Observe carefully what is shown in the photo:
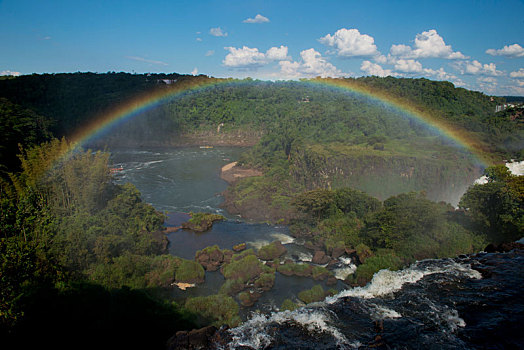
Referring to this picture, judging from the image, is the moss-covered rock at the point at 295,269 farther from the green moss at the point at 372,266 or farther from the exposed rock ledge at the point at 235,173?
the exposed rock ledge at the point at 235,173

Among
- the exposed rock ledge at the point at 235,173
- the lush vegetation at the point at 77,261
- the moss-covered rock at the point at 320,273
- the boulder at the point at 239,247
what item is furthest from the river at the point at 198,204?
the lush vegetation at the point at 77,261

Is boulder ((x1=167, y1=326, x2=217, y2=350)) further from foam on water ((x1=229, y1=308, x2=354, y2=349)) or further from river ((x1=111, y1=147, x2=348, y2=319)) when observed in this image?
river ((x1=111, y1=147, x2=348, y2=319))

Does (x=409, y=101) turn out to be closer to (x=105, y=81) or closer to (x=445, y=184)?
(x=445, y=184)

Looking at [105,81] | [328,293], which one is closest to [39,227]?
[328,293]

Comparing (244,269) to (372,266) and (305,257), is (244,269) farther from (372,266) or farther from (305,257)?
(372,266)

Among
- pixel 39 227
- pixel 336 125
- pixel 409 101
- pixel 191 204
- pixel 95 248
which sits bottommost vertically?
pixel 191 204

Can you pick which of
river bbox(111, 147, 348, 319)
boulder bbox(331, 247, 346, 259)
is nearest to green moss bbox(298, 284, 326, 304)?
river bbox(111, 147, 348, 319)

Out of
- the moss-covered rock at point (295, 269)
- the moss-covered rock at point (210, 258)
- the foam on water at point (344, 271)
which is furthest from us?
the moss-covered rock at point (210, 258)
